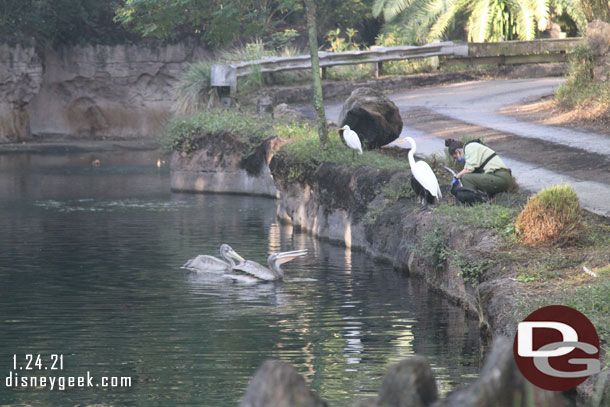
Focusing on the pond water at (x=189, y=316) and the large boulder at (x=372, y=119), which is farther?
the large boulder at (x=372, y=119)

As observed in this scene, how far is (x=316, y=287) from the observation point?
48.0 feet

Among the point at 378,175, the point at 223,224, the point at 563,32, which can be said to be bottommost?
the point at 223,224

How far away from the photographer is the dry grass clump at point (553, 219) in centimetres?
1230

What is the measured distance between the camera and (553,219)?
40.3 feet

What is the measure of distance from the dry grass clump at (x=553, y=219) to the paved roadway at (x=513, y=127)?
1685 mm

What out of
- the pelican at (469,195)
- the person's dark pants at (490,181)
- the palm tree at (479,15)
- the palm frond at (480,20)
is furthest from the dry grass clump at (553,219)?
the palm frond at (480,20)

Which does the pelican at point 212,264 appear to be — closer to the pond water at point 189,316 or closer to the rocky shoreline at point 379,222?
the pond water at point 189,316

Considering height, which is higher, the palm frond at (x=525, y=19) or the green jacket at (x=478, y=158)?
the palm frond at (x=525, y=19)

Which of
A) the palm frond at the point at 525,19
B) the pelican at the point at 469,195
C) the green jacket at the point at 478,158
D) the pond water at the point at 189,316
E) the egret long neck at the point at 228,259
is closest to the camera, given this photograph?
the pond water at the point at 189,316

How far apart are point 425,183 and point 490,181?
1.02m

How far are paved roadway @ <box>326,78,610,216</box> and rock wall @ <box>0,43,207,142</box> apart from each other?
14.4 metres

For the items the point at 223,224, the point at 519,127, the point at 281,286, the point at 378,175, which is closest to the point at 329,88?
the point at 519,127

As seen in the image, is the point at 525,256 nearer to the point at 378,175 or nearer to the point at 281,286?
the point at 281,286

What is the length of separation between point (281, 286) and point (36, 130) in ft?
95.8
